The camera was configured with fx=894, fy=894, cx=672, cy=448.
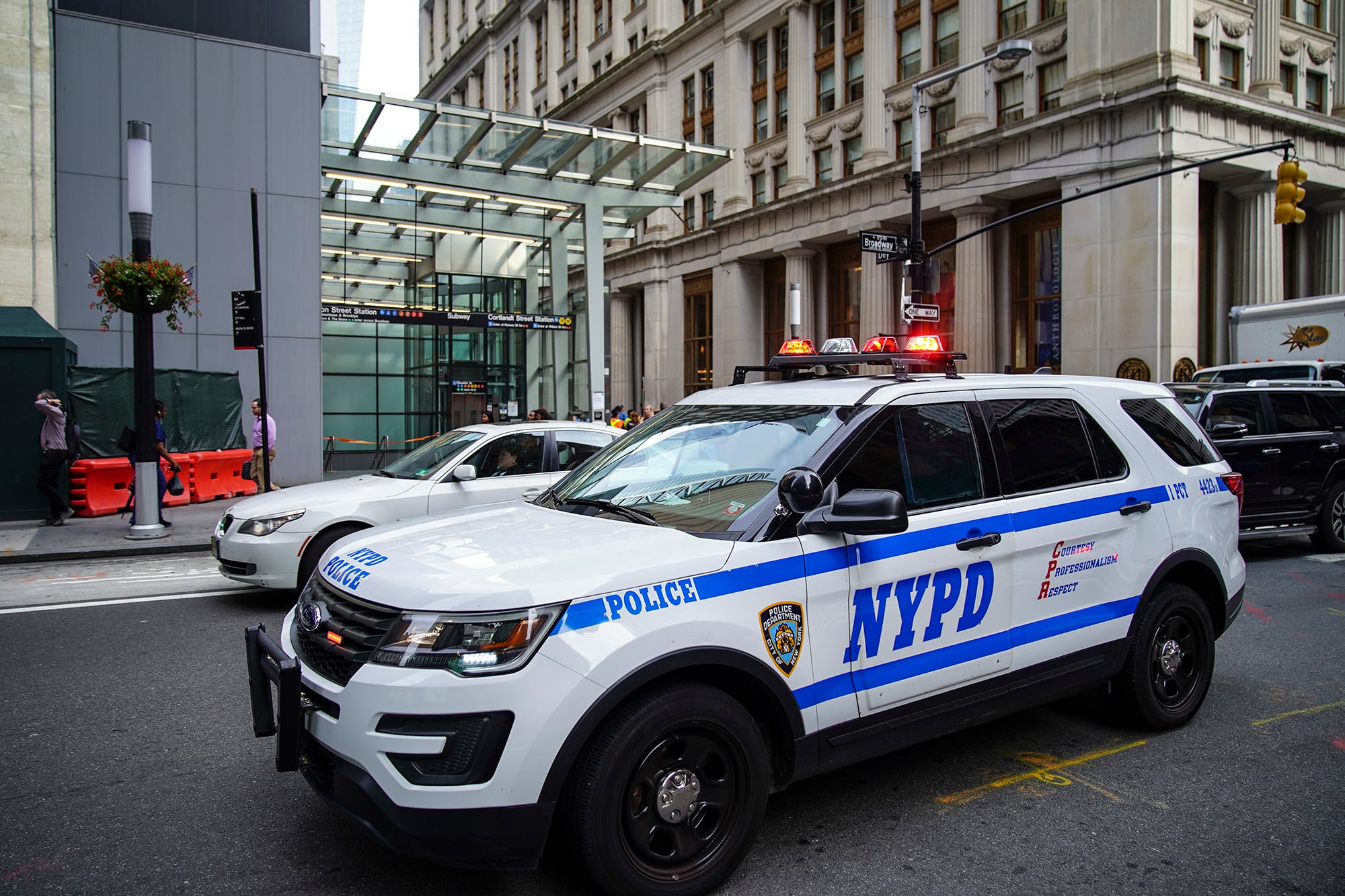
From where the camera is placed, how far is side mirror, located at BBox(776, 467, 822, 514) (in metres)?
3.33

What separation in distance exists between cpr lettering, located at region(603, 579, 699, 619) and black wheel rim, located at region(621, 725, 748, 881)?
44 centimetres

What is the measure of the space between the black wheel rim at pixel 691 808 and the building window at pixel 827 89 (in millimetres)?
39341

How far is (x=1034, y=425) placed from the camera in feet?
14.2

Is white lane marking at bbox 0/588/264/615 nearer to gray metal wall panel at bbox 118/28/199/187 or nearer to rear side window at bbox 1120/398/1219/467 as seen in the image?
rear side window at bbox 1120/398/1219/467

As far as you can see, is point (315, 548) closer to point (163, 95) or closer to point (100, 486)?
point (100, 486)

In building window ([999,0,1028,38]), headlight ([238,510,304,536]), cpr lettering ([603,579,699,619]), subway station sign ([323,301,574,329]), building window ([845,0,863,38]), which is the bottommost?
headlight ([238,510,304,536])

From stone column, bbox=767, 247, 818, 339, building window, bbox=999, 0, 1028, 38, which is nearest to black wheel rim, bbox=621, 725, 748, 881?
building window, bbox=999, 0, 1028, 38

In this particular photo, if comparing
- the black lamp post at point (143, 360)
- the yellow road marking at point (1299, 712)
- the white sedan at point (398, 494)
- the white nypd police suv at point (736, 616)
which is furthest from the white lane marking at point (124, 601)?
the yellow road marking at point (1299, 712)

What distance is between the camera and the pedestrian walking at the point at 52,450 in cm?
1275

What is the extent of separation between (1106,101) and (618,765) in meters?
29.7

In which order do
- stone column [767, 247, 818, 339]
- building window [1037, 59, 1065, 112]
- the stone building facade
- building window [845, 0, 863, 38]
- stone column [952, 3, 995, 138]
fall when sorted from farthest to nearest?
stone column [767, 247, 818, 339], building window [845, 0, 863, 38], stone column [952, 3, 995, 138], building window [1037, 59, 1065, 112], the stone building facade

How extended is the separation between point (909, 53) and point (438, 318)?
2293 cm

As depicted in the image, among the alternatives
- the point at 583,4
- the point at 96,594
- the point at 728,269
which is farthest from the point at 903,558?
the point at 583,4

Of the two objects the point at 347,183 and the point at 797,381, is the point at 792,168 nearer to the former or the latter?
the point at 347,183
